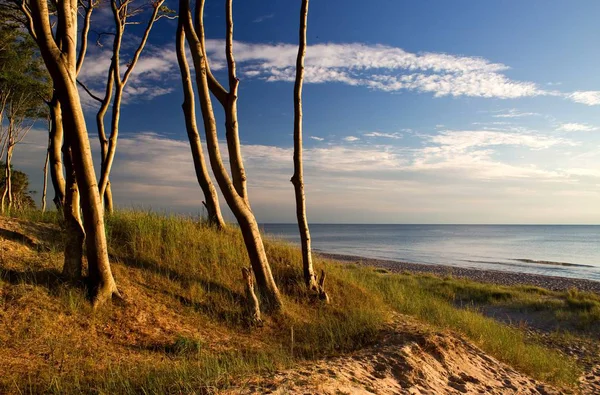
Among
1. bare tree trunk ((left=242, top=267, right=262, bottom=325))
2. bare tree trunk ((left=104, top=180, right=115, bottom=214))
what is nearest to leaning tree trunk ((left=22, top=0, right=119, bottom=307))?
bare tree trunk ((left=242, top=267, right=262, bottom=325))

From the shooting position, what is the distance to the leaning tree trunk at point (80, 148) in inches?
269

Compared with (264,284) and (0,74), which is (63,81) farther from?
(0,74)

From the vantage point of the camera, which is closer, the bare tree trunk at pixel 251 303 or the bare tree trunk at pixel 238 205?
the bare tree trunk at pixel 251 303

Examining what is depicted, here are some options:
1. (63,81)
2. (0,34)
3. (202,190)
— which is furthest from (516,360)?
(0,34)

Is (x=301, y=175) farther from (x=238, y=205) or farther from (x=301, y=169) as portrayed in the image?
(x=238, y=205)

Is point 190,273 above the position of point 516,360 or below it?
above

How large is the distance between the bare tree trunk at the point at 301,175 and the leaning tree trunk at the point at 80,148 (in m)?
3.95

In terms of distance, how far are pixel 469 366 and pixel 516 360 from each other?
6.14 ft

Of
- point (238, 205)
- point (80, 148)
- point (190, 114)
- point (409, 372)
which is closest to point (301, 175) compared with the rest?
point (238, 205)

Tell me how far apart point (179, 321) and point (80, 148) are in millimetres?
3187

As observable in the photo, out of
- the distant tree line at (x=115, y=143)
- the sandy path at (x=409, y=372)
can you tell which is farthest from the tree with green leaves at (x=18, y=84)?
the sandy path at (x=409, y=372)

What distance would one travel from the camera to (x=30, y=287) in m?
6.89

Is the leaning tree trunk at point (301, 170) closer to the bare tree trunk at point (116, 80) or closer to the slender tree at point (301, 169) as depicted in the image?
the slender tree at point (301, 169)

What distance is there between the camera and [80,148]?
274 inches
